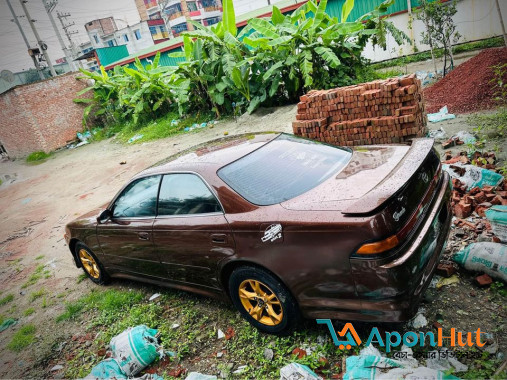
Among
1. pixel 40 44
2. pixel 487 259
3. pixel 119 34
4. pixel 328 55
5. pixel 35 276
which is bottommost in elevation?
pixel 35 276

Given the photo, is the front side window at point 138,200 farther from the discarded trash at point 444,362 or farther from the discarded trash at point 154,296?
the discarded trash at point 444,362

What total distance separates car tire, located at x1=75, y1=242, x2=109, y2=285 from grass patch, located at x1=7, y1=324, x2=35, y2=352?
901mm

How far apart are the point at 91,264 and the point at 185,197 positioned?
2455 mm

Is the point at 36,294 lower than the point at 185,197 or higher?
lower

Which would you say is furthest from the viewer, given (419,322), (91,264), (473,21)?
(473,21)

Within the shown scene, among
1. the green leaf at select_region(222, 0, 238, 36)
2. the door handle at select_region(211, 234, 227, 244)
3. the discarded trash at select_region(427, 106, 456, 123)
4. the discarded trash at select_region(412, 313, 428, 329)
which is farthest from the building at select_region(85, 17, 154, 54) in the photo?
the discarded trash at select_region(412, 313, 428, 329)

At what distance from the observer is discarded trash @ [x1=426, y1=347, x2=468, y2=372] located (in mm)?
2068

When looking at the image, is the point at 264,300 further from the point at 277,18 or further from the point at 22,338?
the point at 277,18

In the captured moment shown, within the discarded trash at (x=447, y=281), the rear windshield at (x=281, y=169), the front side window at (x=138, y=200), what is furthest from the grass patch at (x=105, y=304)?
the discarded trash at (x=447, y=281)

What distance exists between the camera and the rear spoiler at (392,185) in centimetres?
205

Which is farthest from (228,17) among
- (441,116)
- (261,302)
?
(261,302)

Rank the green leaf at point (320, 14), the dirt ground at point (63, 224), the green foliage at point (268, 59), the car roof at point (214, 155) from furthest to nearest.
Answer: the green foliage at point (268, 59)
the green leaf at point (320, 14)
the car roof at point (214, 155)
the dirt ground at point (63, 224)

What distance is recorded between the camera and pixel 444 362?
6.98 ft

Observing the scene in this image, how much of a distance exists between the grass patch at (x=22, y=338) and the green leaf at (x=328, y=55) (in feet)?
27.4
